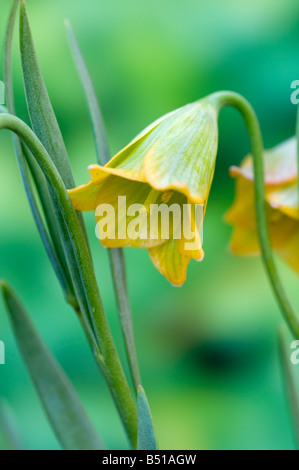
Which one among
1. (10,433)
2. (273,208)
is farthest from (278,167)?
(10,433)

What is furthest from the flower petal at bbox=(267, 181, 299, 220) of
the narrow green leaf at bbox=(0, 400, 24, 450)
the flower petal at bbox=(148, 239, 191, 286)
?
the narrow green leaf at bbox=(0, 400, 24, 450)

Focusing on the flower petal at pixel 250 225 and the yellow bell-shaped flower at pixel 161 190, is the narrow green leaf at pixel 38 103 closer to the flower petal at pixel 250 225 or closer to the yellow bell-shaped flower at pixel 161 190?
the yellow bell-shaped flower at pixel 161 190

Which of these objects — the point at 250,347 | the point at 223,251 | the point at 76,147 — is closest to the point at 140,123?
the point at 76,147

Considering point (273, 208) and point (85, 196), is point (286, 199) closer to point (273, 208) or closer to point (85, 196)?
point (273, 208)

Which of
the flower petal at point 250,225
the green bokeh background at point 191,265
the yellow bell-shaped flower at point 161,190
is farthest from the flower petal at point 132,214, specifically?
the green bokeh background at point 191,265

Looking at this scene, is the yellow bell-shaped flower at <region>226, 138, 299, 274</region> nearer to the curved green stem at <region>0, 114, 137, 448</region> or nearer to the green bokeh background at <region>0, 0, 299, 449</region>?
the curved green stem at <region>0, 114, 137, 448</region>
